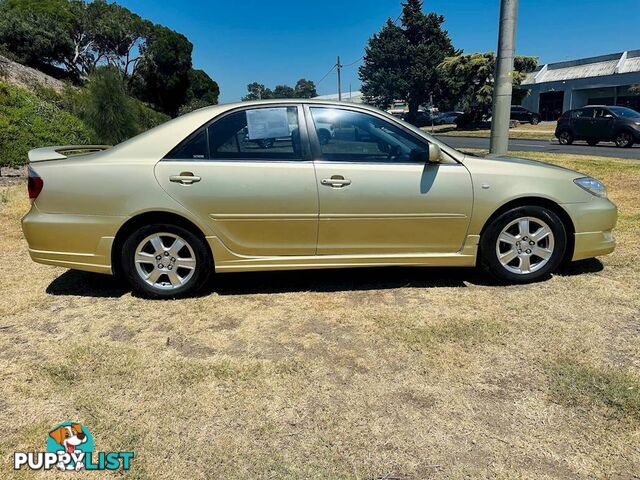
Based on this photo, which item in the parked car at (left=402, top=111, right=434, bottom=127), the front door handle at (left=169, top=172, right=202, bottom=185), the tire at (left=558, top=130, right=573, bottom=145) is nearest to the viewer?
the front door handle at (left=169, top=172, right=202, bottom=185)

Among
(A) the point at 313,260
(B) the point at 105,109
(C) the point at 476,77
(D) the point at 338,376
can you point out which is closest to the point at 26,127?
(B) the point at 105,109

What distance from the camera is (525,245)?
3.96 metres

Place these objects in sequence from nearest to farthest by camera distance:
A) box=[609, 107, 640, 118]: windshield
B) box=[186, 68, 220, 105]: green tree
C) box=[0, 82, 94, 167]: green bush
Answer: box=[0, 82, 94, 167]: green bush < box=[609, 107, 640, 118]: windshield < box=[186, 68, 220, 105]: green tree

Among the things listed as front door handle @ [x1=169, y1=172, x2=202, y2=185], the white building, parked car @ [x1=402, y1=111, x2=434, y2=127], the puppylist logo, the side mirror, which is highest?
the white building

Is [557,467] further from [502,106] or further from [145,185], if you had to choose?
[502,106]

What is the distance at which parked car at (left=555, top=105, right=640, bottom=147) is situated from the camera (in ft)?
59.0

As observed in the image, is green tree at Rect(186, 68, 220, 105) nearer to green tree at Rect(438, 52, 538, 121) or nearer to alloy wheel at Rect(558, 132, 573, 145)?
green tree at Rect(438, 52, 538, 121)

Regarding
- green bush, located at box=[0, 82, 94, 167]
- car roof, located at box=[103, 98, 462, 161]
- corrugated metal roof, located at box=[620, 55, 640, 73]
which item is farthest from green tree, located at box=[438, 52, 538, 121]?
car roof, located at box=[103, 98, 462, 161]

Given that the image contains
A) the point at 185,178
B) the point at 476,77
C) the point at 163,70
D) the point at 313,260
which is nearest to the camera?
the point at 185,178

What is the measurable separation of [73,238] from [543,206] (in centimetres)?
378

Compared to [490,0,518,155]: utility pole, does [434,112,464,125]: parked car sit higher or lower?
higher

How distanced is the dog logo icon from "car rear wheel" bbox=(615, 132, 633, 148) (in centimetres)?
2077

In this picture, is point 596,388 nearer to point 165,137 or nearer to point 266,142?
point 266,142

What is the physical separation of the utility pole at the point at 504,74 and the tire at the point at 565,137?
50.2 ft
